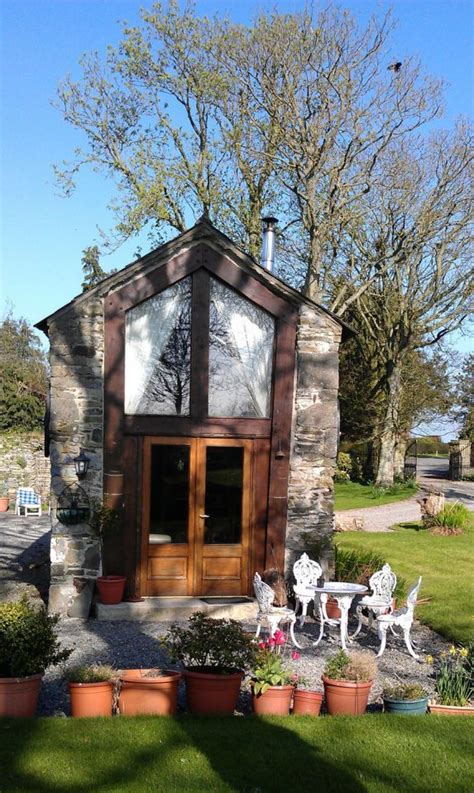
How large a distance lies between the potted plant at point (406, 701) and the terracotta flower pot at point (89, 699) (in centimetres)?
241

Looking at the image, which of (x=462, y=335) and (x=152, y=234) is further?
(x=462, y=335)

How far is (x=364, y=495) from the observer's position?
29.0m

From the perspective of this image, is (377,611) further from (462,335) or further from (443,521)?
(462,335)

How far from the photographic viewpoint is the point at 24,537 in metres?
19.0

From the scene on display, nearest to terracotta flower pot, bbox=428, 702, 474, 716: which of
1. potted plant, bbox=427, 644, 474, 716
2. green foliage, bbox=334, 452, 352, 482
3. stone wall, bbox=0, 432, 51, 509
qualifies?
potted plant, bbox=427, 644, 474, 716

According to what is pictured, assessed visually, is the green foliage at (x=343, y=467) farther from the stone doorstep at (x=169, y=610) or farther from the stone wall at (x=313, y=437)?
the stone doorstep at (x=169, y=610)

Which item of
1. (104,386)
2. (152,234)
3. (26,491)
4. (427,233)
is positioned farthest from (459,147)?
(104,386)

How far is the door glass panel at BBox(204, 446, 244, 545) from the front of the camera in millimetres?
11023

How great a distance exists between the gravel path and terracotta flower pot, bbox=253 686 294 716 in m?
0.33

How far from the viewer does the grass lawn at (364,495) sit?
26580 millimetres

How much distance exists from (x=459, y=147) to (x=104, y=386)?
67.3ft

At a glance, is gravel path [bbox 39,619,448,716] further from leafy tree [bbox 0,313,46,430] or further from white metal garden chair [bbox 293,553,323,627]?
leafy tree [bbox 0,313,46,430]

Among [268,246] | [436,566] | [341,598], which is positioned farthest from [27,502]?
[341,598]

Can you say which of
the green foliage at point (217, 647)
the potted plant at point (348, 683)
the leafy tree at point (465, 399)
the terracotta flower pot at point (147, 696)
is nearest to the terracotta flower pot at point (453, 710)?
the potted plant at point (348, 683)
